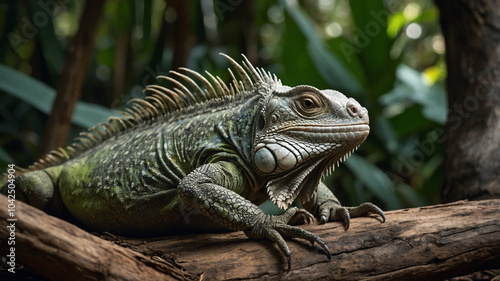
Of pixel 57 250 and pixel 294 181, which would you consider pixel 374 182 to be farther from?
pixel 57 250

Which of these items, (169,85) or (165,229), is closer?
(165,229)

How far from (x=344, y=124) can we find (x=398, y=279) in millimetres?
1181

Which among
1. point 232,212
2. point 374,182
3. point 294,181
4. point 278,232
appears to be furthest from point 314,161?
point 374,182

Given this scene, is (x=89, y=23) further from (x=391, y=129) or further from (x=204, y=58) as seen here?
(x=391, y=129)

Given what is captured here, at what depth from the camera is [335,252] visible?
300 cm

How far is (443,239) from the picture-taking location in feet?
10.6

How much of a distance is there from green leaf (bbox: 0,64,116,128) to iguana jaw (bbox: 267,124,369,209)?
3.77 metres

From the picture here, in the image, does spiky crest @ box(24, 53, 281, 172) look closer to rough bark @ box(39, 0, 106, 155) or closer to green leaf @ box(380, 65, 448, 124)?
rough bark @ box(39, 0, 106, 155)

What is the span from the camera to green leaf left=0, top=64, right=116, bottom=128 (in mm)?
5871

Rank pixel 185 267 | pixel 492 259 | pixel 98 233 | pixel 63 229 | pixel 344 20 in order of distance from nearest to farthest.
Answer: pixel 63 229 < pixel 185 267 < pixel 492 259 < pixel 98 233 < pixel 344 20

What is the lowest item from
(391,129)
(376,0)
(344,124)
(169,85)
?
(391,129)

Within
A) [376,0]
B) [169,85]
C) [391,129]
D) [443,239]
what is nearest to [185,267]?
[443,239]

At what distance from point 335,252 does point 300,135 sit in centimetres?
87

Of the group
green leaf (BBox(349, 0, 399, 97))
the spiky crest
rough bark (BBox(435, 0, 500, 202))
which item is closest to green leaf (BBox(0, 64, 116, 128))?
the spiky crest
